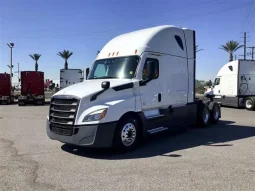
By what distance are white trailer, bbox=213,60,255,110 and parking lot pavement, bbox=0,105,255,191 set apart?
12709 millimetres

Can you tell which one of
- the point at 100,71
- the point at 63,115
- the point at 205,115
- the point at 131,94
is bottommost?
the point at 205,115

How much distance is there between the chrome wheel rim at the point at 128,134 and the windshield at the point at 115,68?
1.43 metres


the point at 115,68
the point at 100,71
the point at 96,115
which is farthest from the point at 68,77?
the point at 96,115

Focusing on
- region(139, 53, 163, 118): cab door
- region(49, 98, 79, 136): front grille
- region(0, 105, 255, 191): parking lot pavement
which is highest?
region(139, 53, 163, 118): cab door

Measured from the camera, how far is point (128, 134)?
7648 mm

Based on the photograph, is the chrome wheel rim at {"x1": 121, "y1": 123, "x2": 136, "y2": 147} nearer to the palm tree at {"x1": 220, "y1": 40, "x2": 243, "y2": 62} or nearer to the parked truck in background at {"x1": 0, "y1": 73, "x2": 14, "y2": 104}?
the parked truck in background at {"x1": 0, "y1": 73, "x2": 14, "y2": 104}

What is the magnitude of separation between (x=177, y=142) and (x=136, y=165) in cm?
289

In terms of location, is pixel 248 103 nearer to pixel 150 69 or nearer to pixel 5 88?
pixel 150 69

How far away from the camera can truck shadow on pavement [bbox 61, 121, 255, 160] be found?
24.2 feet

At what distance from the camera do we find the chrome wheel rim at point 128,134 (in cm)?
750

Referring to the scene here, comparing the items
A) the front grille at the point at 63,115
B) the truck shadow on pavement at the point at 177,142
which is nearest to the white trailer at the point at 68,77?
the truck shadow on pavement at the point at 177,142

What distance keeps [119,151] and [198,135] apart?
12.6 feet

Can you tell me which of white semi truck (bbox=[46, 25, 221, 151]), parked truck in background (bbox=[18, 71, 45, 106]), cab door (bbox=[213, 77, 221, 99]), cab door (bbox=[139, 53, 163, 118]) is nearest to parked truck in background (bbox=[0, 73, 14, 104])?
parked truck in background (bbox=[18, 71, 45, 106])

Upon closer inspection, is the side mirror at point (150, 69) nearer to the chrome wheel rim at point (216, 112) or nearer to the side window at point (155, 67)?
the side window at point (155, 67)
